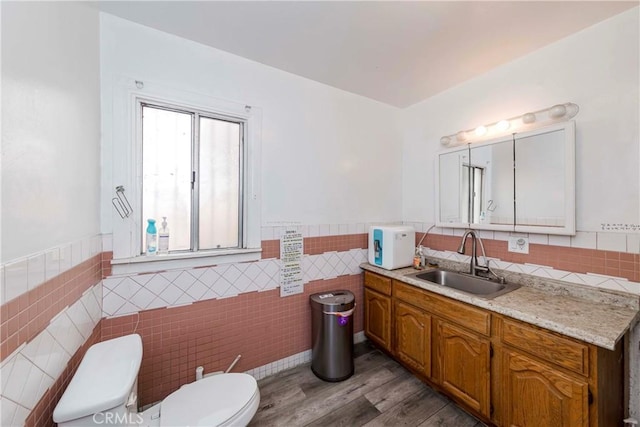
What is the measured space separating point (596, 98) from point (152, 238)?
299 centimetres

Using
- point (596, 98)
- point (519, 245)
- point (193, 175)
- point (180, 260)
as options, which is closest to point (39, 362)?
point (180, 260)

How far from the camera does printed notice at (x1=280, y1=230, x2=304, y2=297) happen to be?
2049mm

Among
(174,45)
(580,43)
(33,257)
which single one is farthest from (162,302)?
(580,43)

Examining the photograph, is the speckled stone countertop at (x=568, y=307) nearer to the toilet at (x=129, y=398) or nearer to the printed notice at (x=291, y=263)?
the printed notice at (x=291, y=263)

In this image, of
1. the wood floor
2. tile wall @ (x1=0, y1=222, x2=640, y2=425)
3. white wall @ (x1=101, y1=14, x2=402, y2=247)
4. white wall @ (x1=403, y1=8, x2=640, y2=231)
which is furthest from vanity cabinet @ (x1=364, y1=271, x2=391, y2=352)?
white wall @ (x1=403, y1=8, x2=640, y2=231)

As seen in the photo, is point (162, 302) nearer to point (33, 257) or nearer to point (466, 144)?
point (33, 257)

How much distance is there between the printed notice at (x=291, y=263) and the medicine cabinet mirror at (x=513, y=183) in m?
1.40

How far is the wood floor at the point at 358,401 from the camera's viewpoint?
1582 mm

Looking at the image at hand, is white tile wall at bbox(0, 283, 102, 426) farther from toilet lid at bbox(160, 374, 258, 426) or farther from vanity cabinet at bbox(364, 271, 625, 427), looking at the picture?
vanity cabinet at bbox(364, 271, 625, 427)

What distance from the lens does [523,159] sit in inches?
70.9

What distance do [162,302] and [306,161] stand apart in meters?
1.53

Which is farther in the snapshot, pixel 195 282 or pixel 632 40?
pixel 195 282

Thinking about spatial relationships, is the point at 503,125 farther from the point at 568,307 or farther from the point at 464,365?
the point at 464,365

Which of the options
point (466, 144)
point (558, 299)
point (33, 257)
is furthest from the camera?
point (466, 144)
